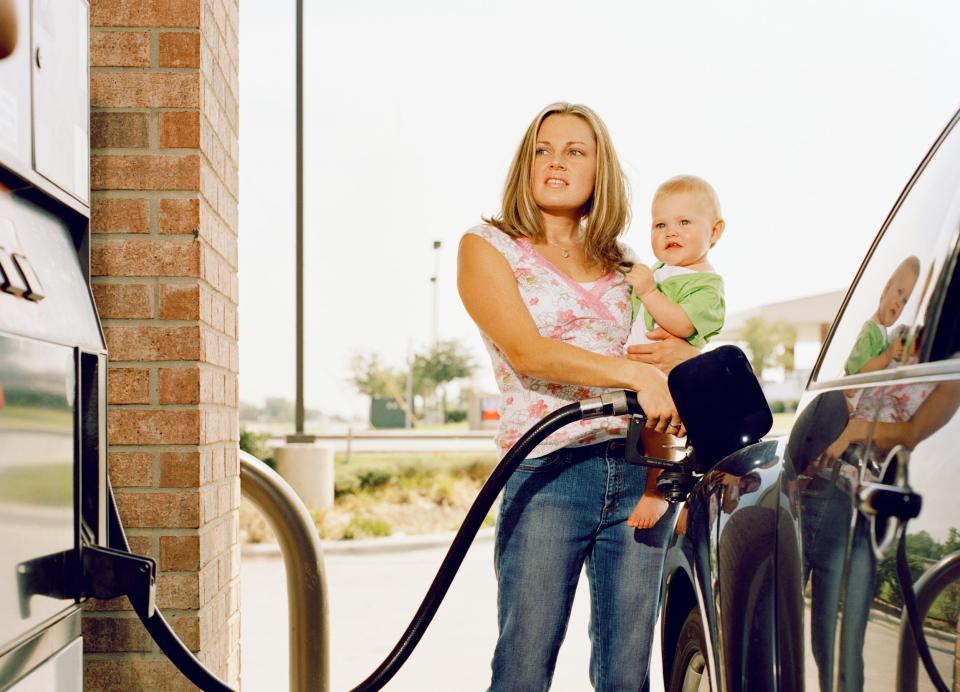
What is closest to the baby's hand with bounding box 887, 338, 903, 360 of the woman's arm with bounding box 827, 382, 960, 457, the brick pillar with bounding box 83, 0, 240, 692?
the woman's arm with bounding box 827, 382, 960, 457

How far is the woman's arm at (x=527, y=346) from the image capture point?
2.26m

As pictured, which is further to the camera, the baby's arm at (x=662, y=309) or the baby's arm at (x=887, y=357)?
the baby's arm at (x=662, y=309)

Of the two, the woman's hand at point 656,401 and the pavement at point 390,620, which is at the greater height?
the woman's hand at point 656,401

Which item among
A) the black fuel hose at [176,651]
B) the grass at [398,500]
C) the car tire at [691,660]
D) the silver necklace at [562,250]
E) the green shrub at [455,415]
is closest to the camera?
the car tire at [691,660]

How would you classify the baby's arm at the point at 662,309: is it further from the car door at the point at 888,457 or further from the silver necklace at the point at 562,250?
the car door at the point at 888,457

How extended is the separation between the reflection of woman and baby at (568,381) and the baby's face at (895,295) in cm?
76

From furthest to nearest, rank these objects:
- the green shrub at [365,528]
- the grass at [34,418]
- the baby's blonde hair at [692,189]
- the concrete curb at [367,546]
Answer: the green shrub at [365,528], the concrete curb at [367,546], the baby's blonde hair at [692,189], the grass at [34,418]

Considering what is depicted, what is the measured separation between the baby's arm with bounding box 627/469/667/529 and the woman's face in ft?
2.34

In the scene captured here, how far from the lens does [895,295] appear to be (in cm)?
149

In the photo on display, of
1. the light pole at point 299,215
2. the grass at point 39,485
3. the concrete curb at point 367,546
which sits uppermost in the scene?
the light pole at point 299,215

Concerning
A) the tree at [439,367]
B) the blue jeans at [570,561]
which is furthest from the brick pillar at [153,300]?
A: the tree at [439,367]

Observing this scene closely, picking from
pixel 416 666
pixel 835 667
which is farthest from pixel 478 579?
pixel 835 667

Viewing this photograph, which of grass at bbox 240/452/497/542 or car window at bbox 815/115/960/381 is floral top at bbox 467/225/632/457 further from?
grass at bbox 240/452/497/542

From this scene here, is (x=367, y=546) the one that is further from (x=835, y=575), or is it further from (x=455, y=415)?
(x=455, y=415)
